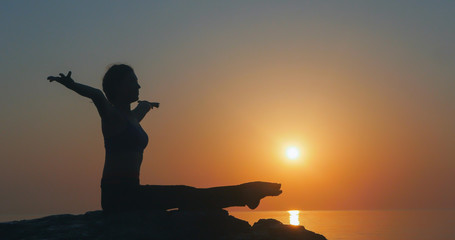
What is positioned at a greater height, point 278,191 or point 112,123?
point 112,123

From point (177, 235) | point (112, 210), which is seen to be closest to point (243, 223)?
point (177, 235)

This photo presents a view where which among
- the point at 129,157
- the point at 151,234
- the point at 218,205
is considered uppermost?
the point at 129,157

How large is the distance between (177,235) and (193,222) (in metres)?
0.36

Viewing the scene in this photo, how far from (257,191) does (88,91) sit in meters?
3.15

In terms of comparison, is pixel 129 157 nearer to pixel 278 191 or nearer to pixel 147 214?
pixel 147 214

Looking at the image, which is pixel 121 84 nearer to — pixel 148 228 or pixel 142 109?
pixel 142 109

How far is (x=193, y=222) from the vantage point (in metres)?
8.98

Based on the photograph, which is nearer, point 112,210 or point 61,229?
point 61,229

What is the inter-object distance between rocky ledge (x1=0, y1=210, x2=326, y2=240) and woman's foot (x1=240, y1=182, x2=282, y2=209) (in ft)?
1.90

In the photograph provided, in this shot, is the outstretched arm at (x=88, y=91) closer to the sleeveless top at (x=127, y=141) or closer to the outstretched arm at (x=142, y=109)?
Result: the sleeveless top at (x=127, y=141)

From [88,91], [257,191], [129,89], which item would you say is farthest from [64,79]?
[257,191]

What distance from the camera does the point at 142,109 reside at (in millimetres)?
10844

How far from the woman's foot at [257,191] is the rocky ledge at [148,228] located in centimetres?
58

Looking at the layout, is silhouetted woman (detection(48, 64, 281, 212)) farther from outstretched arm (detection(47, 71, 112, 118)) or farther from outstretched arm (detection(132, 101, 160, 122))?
outstretched arm (detection(132, 101, 160, 122))
